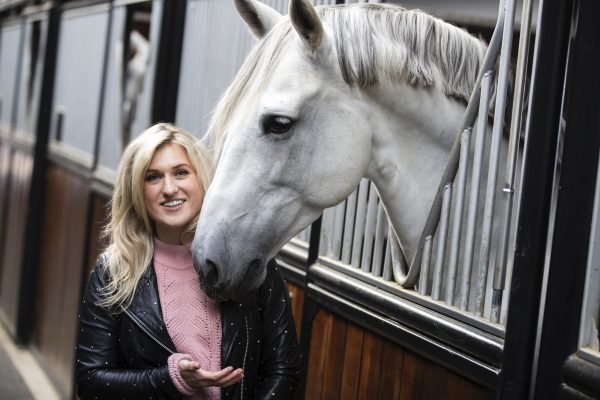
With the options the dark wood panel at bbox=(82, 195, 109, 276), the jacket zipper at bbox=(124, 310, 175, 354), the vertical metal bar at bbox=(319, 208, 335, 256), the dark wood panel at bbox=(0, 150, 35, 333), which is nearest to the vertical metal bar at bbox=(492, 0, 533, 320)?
the jacket zipper at bbox=(124, 310, 175, 354)

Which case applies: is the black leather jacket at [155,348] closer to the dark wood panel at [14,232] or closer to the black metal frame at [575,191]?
the black metal frame at [575,191]

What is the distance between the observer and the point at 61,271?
639 cm

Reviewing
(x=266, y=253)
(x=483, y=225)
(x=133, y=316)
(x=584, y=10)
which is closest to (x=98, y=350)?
(x=133, y=316)

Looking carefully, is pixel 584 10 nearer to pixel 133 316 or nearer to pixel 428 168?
pixel 428 168

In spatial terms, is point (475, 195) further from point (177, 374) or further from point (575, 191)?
point (177, 374)

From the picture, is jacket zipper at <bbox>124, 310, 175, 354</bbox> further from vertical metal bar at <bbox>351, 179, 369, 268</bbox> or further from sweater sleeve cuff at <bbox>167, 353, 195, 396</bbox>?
vertical metal bar at <bbox>351, 179, 369, 268</bbox>

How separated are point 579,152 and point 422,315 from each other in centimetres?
69

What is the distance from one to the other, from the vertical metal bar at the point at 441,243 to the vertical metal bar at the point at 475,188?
68mm

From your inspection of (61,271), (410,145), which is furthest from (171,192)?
(61,271)

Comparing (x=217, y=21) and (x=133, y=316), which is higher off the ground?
(x=217, y=21)

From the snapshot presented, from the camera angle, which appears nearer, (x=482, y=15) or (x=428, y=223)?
(x=428, y=223)

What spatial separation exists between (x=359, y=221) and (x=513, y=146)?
2.64 feet

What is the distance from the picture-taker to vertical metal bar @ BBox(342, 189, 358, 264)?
2.90 metres

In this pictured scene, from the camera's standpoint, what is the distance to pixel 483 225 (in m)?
2.25
